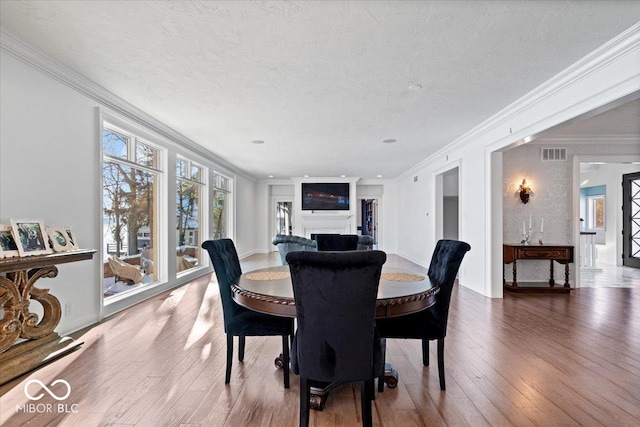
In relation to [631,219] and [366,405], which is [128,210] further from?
[631,219]

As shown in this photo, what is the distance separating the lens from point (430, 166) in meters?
7.22

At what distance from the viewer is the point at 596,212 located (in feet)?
29.8

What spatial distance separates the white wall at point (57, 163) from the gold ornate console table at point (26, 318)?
33 cm

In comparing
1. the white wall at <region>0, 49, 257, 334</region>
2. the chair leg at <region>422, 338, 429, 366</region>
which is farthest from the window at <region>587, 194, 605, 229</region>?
the white wall at <region>0, 49, 257, 334</region>

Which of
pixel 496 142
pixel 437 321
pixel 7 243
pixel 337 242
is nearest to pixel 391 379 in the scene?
pixel 437 321

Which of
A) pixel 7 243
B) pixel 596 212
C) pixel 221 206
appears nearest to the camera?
pixel 7 243

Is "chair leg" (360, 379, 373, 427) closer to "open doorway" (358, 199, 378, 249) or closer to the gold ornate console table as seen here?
the gold ornate console table

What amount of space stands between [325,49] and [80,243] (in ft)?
9.89

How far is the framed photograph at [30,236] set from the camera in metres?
2.36

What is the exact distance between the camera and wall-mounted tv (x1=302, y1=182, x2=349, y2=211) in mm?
10203

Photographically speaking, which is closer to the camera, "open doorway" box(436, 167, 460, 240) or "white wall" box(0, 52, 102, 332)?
"white wall" box(0, 52, 102, 332)

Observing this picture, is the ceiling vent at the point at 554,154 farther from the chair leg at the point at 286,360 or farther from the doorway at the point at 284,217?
the doorway at the point at 284,217
